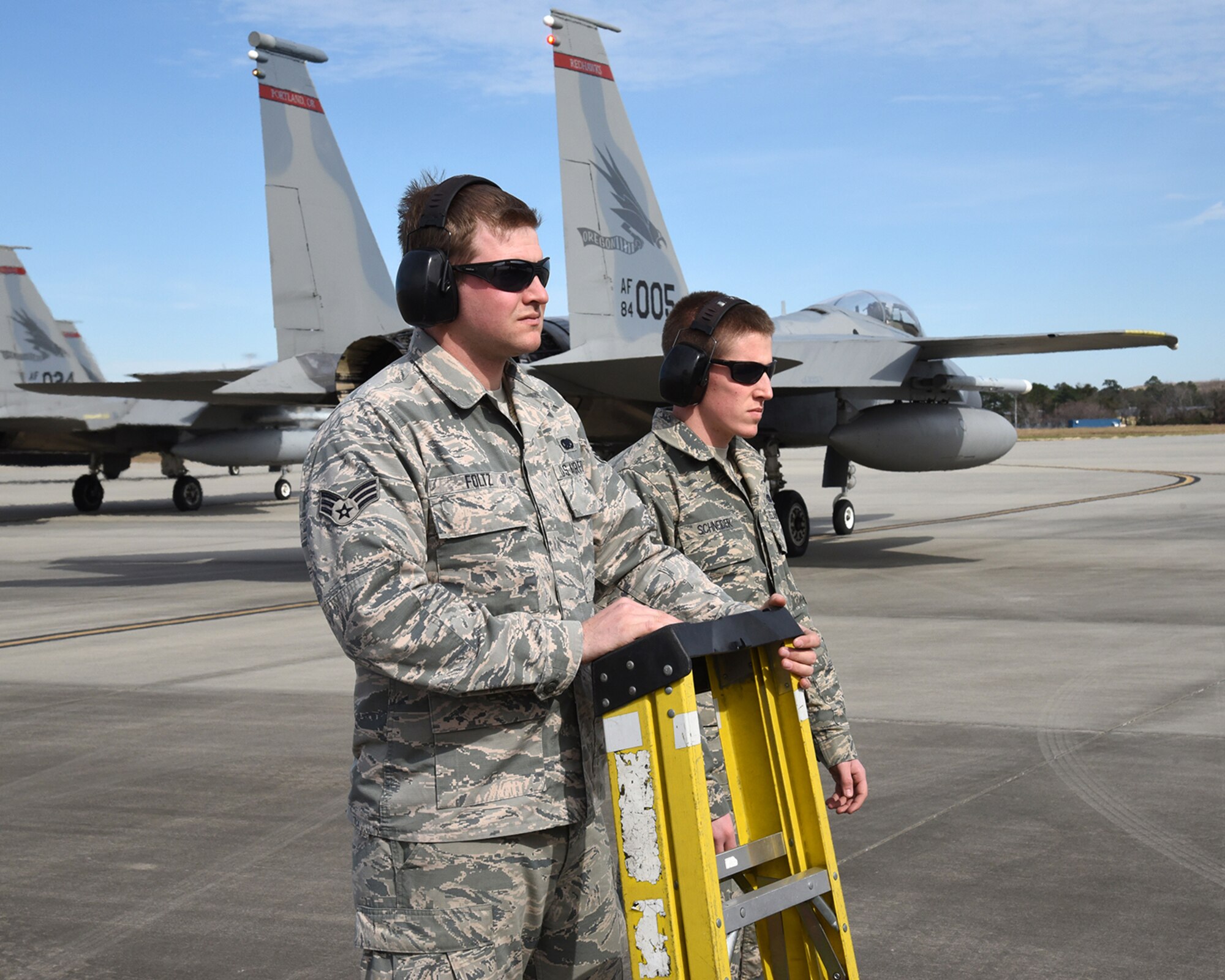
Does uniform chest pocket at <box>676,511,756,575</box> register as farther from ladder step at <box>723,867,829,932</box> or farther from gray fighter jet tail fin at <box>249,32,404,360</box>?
gray fighter jet tail fin at <box>249,32,404,360</box>

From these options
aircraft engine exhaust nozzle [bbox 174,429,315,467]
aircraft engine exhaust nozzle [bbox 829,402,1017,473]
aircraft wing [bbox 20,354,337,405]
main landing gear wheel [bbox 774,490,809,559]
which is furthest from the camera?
aircraft engine exhaust nozzle [bbox 174,429,315,467]

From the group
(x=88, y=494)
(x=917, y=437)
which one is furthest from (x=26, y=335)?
(x=917, y=437)

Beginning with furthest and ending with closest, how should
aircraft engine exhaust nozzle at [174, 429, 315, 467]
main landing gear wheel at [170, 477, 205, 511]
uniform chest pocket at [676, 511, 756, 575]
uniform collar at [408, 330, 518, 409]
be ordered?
→ main landing gear wheel at [170, 477, 205, 511]
aircraft engine exhaust nozzle at [174, 429, 315, 467]
uniform chest pocket at [676, 511, 756, 575]
uniform collar at [408, 330, 518, 409]

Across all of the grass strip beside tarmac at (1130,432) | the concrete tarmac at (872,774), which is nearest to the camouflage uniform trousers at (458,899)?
the concrete tarmac at (872,774)

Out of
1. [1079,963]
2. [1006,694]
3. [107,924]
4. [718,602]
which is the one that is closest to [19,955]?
[107,924]

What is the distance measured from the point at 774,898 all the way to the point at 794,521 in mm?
15027

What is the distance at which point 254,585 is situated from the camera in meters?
15.2

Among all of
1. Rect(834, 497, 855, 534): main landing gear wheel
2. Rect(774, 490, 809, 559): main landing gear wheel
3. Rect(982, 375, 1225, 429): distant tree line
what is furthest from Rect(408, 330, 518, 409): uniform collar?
Rect(982, 375, 1225, 429): distant tree line

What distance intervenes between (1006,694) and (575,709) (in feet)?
19.9

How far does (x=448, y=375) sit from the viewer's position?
2324 millimetres

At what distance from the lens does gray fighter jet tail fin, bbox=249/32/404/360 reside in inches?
607

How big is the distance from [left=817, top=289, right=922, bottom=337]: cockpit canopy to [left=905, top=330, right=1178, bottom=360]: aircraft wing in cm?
110

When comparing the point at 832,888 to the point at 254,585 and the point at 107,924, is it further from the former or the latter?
the point at 254,585

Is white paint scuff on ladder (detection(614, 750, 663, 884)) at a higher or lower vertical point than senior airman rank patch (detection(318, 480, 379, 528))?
lower
